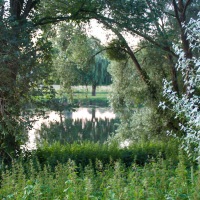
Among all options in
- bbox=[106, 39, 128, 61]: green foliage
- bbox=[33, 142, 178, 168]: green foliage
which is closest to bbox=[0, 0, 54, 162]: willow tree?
bbox=[33, 142, 178, 168]: green foliage

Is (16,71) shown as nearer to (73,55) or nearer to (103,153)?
(103,153)

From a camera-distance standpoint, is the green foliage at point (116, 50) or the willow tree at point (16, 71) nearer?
the willow tree at point (16, 71)

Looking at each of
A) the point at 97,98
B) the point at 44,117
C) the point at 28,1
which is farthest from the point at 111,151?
the point at 97,98

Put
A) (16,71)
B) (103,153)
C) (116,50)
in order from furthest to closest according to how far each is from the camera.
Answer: (116,50)
(103,153)
(16,71)

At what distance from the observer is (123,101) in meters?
Answer: 16.3

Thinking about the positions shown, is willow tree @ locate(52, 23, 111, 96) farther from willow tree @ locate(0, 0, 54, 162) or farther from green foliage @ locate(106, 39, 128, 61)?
willow tree @ locate(0, 0, 54, 162)

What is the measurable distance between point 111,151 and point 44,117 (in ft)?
6.77

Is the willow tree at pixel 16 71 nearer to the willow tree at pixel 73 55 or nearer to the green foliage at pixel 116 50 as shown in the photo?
the willow tree at pixel 73 55

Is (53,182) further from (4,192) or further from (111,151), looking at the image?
(111,151)

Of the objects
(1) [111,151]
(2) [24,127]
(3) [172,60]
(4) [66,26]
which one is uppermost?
(4) [66,26]

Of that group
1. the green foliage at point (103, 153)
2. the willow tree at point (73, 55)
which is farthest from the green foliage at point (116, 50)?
Answer: the green foliage at point (103, 153)

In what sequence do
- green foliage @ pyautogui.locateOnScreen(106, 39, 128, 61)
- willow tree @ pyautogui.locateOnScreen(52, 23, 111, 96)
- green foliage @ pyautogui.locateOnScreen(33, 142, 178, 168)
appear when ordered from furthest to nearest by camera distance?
green foliage @ pyautogui.locateOnScreen(106, 39, 128, 61) → willow tree @ pyautogui.locateOnScreen(52, 23, 111, 96) → green foliage @ pyautogui.locateOnScreen(33, 142, 178, 168)

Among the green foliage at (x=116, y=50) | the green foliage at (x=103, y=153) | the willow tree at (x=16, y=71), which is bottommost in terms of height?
the green foliage at (x=103, y=153)

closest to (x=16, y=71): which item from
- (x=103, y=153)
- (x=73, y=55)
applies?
(x=103, y=153)
